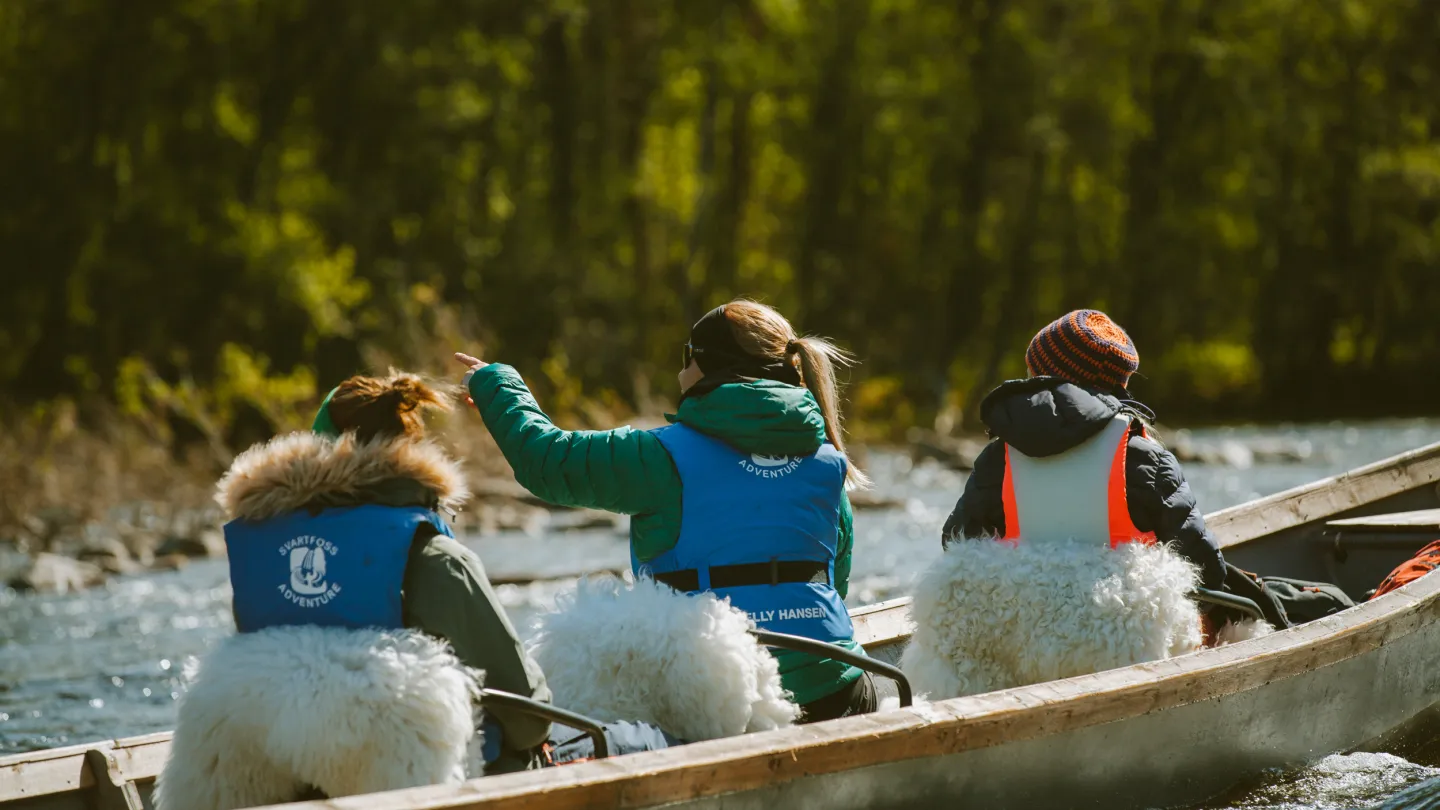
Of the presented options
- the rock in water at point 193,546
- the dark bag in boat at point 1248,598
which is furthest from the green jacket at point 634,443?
the rock in water at point 193,546

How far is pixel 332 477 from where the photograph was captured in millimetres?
2863

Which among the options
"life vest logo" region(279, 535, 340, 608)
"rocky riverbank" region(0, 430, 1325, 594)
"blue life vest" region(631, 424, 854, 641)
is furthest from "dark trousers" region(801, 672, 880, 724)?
"rocky riverbank" region(0, 430, 1325, 594)

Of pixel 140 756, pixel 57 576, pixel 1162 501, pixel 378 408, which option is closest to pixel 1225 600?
pixel 1162 501

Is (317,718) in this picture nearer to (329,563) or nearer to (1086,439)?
(329,563)

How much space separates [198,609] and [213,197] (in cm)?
1490

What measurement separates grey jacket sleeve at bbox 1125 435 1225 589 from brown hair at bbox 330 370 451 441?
1886mm

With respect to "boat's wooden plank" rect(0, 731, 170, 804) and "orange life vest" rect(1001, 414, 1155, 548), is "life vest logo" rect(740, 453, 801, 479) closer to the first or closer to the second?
"orange life vest" rect(1001, 414, 1155, 548)

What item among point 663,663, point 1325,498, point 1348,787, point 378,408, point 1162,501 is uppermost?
point 378,408

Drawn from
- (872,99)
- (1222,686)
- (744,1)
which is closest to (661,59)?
(744,1)

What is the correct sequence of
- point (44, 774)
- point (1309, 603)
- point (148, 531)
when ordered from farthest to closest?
point (148, 531) → point (1309, 603) → point (44, 774)

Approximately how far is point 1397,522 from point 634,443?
385 cm

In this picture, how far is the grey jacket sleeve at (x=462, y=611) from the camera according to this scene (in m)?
2.89

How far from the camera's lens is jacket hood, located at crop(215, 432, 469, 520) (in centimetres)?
286

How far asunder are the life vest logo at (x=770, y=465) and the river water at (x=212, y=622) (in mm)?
707
